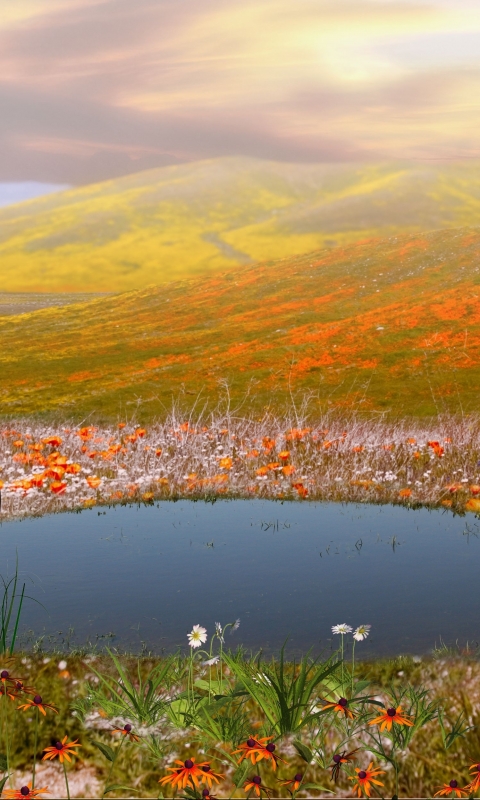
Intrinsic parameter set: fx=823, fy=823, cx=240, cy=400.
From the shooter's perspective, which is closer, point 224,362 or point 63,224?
point 224,362

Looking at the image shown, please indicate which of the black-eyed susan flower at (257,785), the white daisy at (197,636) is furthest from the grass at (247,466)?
the black-eyed susan flower at (257,785)

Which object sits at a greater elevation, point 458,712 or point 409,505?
point 458,712

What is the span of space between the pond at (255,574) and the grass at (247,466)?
63cm

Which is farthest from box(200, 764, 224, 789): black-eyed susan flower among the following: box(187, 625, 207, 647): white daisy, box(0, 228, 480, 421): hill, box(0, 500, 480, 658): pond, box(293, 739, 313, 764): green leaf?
box(0, 228, 480, 421): hill

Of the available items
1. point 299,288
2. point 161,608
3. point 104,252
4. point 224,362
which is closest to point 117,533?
point 161,608

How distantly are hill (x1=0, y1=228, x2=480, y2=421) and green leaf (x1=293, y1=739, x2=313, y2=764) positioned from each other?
14.3 metres

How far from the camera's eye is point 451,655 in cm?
571

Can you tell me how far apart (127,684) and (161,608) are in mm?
1688

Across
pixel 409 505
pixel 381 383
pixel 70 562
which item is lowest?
pixel 381 383

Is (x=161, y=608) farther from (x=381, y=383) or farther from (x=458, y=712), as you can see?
(x=381, y=383)

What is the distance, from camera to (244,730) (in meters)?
4.73

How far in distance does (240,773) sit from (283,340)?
30.8 metres

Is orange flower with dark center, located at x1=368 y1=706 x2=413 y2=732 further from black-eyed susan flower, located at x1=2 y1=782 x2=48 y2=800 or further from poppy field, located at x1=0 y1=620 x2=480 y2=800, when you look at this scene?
black-eyed susan flower, located at x1=2 y1=782 x2=48 y2=800

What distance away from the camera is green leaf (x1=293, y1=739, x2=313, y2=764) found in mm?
4258
